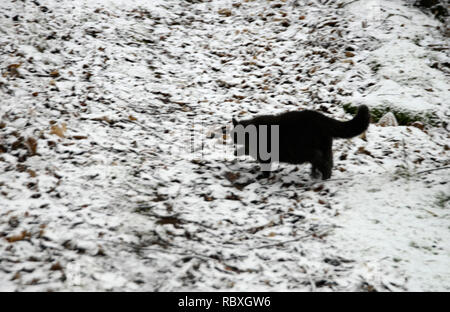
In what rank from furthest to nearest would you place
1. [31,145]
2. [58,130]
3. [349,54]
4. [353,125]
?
[349,54] < [58,130] < [31,145] < [353,125]

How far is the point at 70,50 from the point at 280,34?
Answer: 5.58 metres

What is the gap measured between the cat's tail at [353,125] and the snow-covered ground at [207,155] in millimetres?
732

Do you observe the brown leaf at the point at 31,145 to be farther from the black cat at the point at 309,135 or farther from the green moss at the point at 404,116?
the green moss at the point at 404,116

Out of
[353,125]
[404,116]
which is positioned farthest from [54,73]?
[404,116]

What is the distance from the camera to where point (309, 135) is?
4.82 m

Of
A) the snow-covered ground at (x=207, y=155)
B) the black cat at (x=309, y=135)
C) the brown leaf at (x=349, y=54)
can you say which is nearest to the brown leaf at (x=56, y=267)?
the snow-covered ground at (x=207, y=155)

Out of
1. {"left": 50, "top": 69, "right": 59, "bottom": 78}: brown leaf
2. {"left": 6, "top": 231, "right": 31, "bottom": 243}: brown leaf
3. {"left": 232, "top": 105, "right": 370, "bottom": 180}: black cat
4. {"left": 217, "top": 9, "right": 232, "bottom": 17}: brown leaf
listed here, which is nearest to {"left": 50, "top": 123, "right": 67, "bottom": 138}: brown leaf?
{"left": 50, "top": 69, "right": 59, "bottom": 78}: brown leaf

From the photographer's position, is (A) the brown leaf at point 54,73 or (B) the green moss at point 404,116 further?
(A) the brown leaf at point 54,73

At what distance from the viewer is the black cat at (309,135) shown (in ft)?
15.8

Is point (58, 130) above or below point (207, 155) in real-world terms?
above

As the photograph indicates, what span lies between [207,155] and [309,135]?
184cm

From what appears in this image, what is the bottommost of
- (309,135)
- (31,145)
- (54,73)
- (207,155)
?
(207,155)

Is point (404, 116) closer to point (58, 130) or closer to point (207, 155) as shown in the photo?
point (207, 155)

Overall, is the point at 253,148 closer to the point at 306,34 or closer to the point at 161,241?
the point at 161,241
